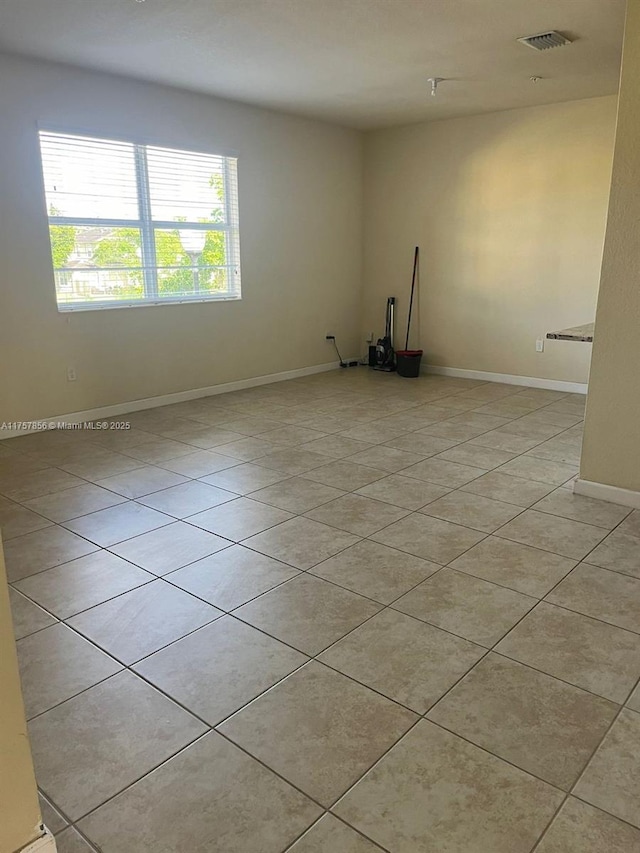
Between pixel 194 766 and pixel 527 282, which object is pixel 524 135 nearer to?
pixel 527 282

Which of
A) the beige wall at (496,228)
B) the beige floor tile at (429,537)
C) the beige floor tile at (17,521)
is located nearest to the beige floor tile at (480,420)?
the beige wall at (496,228)

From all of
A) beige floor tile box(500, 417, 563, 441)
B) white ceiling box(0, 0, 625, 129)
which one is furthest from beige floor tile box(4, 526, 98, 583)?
beige floor tile box(500, 417, 563, 441)

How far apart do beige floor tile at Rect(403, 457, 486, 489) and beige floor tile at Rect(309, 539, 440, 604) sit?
94cm

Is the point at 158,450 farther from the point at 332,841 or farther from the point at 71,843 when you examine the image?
the point at 332,841

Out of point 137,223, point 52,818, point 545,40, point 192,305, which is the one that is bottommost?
point 52,818

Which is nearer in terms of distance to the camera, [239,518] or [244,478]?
[239,518]

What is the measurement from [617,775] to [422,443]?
114 inches

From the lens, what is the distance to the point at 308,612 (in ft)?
7.58

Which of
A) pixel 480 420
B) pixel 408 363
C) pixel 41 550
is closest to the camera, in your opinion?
pixel 41 550

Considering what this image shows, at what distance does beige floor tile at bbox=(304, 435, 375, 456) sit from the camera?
164 inches

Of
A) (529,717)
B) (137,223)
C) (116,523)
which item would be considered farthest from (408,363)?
(529,717)

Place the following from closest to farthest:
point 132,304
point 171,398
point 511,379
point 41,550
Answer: point 41,550, point 132,304, point 171,398, point 511,379

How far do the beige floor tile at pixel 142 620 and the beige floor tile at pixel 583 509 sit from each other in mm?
1842

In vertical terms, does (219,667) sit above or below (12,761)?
below
